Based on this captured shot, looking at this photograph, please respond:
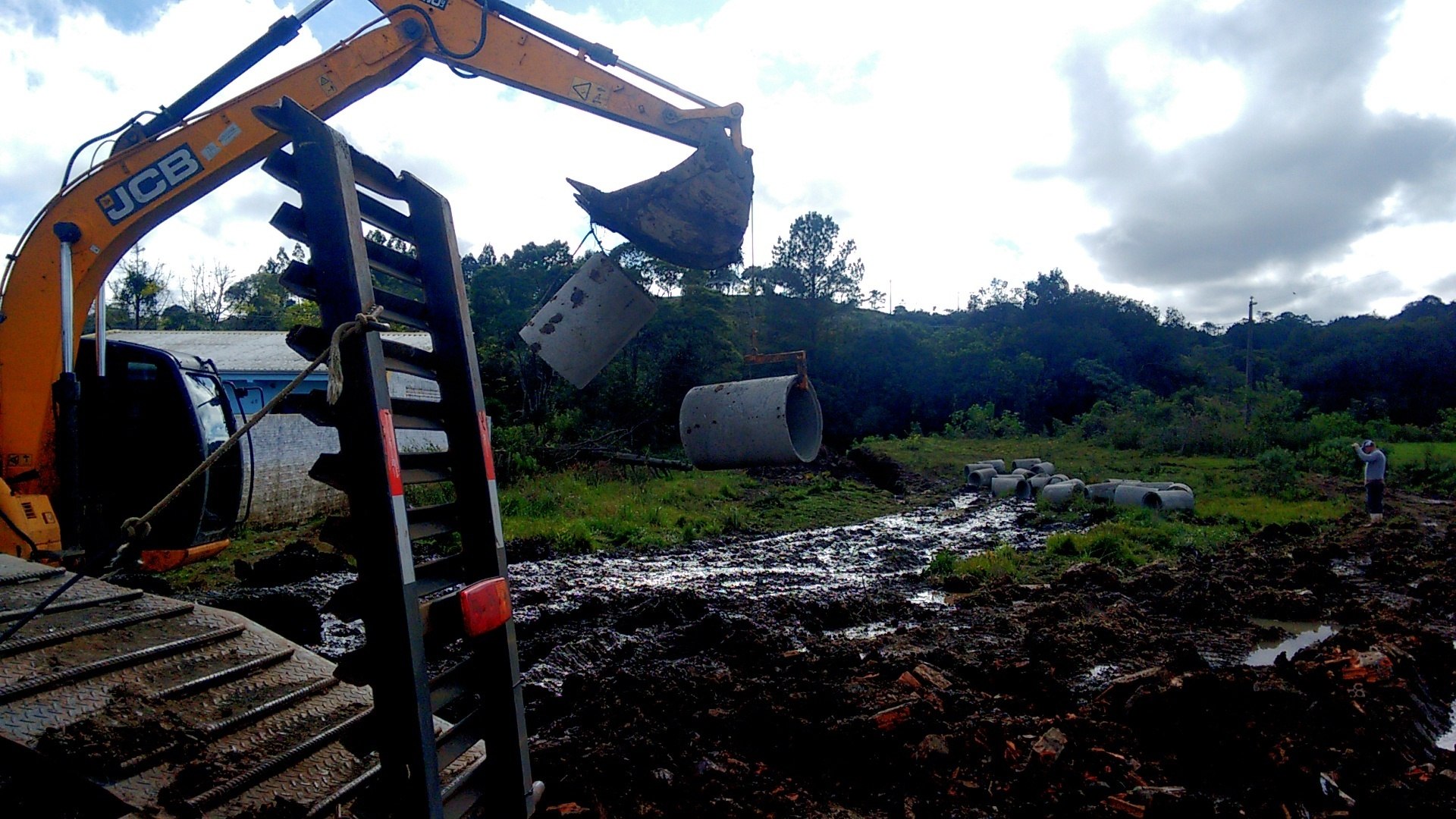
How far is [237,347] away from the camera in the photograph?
848 inches

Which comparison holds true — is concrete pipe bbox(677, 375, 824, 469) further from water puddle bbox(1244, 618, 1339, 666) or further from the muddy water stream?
water puddle bbox(1244, 618, 1339, 666)

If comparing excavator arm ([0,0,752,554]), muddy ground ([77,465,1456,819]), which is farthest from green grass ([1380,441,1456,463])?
excavator arm ([0,0,752,554])

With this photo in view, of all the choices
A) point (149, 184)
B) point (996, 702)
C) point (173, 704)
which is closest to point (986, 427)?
point (996, 702)

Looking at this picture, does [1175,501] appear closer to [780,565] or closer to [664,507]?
[780,565]

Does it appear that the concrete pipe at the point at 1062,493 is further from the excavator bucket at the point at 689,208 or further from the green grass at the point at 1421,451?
the excavator bucket at the point at 689,208

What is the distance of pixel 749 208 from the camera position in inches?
221

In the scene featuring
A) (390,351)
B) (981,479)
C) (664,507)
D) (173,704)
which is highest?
(390,351)

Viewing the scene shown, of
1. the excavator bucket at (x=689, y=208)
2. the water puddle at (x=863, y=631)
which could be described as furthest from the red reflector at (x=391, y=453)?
the water puddle at (x=863, y=631)

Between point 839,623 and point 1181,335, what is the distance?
49519 mm

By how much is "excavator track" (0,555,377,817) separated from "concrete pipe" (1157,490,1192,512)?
1367 centimetres

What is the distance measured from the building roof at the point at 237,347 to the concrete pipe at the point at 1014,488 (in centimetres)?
1276

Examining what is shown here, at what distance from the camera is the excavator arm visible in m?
5.26

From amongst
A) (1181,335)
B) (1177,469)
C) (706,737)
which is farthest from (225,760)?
(1181,335)

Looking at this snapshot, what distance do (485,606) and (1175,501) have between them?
14.2 meters
